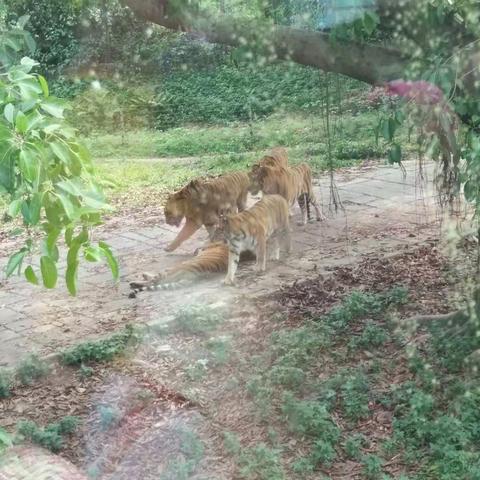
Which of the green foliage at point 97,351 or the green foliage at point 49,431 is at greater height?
the green foliage at point 97,351

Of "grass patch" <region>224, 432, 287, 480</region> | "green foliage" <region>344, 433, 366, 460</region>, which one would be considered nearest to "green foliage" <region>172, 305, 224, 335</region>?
"grass patch" <region>224, 432, 287, 480</region>

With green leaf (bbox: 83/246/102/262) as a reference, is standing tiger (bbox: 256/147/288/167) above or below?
below

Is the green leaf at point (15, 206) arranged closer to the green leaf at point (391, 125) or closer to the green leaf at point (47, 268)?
the green leaf at point (47, 268)

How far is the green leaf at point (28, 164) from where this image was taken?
64.4 inches

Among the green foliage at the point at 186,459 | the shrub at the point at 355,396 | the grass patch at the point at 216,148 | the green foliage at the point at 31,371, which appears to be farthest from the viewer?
the grass patch at the point at 216,148

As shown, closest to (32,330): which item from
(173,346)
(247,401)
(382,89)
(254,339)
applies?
(173,346)

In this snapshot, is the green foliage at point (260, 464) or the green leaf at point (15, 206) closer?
the green leaf at point (15, 206)

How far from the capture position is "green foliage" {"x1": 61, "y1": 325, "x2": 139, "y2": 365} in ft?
13.9

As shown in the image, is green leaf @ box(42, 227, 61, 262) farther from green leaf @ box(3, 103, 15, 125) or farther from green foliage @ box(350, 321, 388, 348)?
green foliage @ box(350, 321, 388, 348)

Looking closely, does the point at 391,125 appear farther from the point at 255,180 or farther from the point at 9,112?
the point at 255,180

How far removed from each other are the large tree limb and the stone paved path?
124cm

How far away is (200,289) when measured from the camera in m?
5.18

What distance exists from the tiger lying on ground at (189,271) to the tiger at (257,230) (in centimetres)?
12

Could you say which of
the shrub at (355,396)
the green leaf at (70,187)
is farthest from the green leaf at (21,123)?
the shrub at (355,396)
